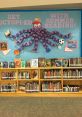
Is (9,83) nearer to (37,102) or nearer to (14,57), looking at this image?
(14,57)

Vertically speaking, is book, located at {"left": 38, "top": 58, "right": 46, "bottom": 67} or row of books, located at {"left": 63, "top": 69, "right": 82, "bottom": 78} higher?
book, located at {"left": 38, "top": 58, "right": 46, "bottom": 67}

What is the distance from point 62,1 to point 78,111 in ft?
12.1

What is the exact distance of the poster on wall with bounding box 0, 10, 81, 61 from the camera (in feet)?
34.3

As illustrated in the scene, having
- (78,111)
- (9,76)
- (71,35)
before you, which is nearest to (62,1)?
(71,35)

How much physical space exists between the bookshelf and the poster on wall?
54 centimetres

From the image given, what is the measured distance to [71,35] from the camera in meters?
10.5

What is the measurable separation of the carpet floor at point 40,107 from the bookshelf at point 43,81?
0.67 m

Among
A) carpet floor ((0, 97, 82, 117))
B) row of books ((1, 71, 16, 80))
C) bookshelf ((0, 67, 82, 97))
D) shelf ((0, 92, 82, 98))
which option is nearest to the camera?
carpet floor ((0, 97, 82, 117))

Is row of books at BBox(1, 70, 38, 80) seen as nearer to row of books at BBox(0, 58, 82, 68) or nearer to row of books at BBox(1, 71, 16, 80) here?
row of books at BBox(1, 71, 16, 80)

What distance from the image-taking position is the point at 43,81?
10.3 meters

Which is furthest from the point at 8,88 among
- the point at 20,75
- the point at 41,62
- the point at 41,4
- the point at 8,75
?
the point at 41,4

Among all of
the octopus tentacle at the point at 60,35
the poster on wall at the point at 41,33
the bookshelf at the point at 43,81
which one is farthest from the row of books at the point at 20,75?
the octopus tentacle at the point at 60,35

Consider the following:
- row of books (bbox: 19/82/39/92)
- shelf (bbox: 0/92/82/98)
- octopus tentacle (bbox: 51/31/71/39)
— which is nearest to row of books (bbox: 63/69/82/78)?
shelf (bbox: 0/92/82/98)

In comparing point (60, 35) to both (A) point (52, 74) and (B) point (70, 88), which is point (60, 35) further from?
(B) point (70, 88)
